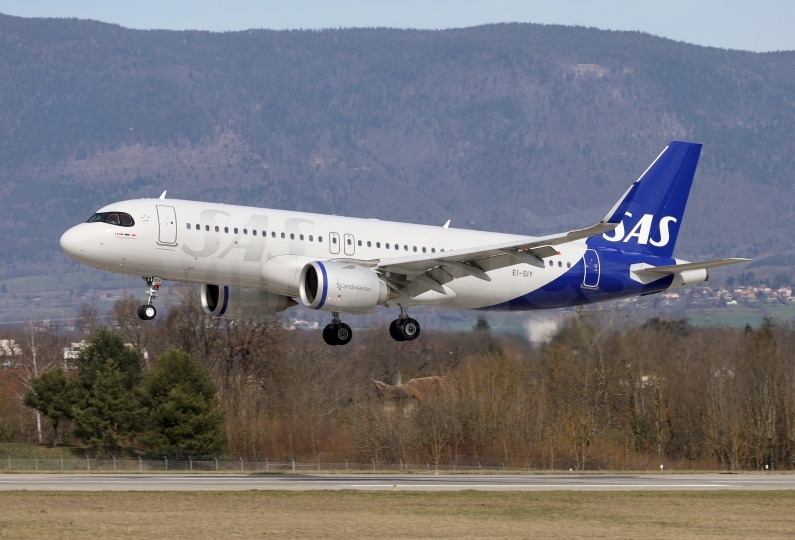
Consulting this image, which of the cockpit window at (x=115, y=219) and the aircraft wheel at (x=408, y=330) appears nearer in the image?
the cockpit window at (x=115, y=219)

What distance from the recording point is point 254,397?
93375 millimetres

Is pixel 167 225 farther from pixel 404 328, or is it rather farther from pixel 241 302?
pixel 404 328

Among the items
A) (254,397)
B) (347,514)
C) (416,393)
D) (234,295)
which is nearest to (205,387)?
(254,397)

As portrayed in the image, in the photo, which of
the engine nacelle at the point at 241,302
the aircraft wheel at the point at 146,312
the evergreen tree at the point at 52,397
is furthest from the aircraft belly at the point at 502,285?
the evergreen tree at the point at 52,397

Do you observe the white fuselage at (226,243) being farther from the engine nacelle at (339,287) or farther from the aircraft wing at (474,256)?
the aircraft wing at (474,256)

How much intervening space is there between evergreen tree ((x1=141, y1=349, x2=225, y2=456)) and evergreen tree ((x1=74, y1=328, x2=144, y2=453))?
2762 millimetres

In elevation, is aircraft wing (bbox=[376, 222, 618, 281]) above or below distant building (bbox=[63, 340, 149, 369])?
below

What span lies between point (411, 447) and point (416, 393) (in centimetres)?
668

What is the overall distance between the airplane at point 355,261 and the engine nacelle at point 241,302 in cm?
4

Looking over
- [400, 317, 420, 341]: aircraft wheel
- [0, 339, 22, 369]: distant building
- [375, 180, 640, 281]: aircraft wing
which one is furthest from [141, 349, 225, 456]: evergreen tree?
[375, 180, 640, 281]: aircraft wing

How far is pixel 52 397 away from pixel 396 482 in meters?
52.1

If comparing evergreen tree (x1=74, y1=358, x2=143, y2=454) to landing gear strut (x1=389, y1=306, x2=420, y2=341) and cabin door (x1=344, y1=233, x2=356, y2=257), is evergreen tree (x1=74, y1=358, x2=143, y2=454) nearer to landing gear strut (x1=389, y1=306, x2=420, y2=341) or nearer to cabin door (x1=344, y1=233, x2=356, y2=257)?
landing gear strut (x1=389, y1=306, x2=420, y2=341)

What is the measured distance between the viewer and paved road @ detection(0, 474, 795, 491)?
4459cm

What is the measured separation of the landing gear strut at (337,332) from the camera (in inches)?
1695
